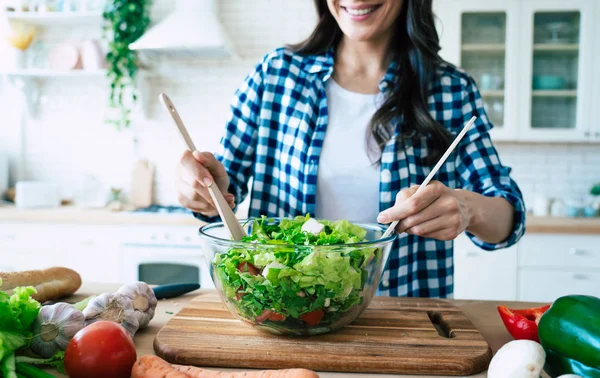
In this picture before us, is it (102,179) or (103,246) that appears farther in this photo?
(102,179)

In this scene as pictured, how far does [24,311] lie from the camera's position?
2.57 ft

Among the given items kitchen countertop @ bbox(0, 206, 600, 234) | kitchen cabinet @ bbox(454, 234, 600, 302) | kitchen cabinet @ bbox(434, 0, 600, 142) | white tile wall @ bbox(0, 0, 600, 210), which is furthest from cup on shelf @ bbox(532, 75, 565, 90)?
kitchen cabinet @ bbox(454, 234, 600, 302)

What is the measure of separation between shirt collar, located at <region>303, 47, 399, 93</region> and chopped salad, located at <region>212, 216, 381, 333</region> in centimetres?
64

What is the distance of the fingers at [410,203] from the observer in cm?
93

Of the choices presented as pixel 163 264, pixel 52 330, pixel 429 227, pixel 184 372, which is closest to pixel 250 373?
pixel 184 372

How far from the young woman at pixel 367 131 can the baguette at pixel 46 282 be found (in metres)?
0.36

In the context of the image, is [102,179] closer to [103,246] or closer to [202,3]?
[103,246]

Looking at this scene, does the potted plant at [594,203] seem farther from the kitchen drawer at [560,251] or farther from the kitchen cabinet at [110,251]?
the kitchen cabinet at [110,251]

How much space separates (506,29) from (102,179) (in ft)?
8.89

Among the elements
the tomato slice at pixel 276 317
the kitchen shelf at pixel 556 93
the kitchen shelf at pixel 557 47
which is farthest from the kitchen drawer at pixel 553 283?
the tomato slice at pixel 276 317

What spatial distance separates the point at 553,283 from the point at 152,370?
252 cm

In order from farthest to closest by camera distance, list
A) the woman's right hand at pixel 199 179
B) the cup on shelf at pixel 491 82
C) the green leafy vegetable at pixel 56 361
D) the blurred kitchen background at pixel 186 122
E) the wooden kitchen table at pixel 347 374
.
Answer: the cup on shelf at pixel 491 82
the blurred kitchen background at pixel 186 122
the woman's right hand at pixel 199 179
the wooden kitchen table at pixel 347 374
the green leafy vegetable at pixel 56 361

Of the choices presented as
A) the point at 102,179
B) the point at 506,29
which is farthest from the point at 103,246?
the point at 506,29

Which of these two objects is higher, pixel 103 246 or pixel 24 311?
pixel 24 311
